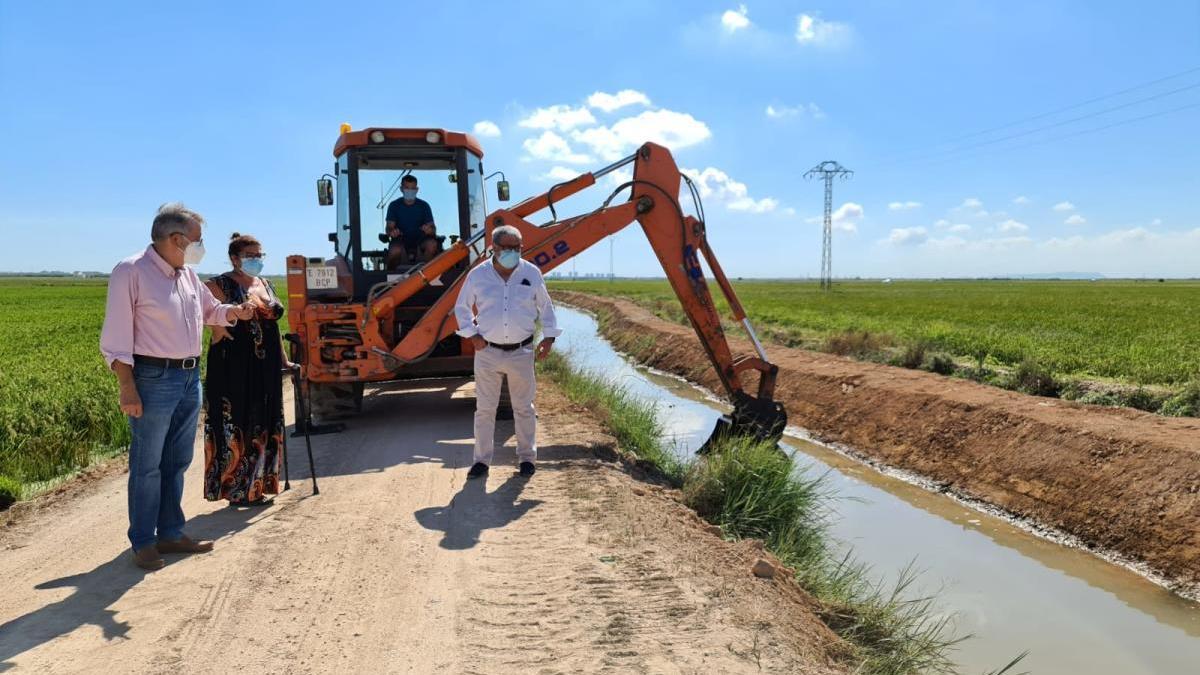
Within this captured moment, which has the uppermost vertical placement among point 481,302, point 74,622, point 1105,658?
point 481,302

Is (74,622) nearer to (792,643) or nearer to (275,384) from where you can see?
(275,384)

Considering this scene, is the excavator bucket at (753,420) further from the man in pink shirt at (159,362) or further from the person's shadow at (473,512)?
the man in pink shirt at (159,362)

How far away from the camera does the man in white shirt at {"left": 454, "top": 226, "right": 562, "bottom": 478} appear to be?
5.46 m

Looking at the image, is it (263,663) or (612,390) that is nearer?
(263,663)

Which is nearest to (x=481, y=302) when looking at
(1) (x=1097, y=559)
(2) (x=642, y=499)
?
(2) (x=642, y=499)

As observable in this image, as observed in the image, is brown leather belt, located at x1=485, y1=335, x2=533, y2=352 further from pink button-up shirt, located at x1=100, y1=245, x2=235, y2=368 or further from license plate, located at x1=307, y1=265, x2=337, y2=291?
license plate, located at x1=307, y1=265, x2=337, y2=291

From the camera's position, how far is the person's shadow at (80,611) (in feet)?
10.8

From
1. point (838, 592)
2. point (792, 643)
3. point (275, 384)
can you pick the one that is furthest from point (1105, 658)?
point (275, 384)

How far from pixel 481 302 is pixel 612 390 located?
16.1 ft

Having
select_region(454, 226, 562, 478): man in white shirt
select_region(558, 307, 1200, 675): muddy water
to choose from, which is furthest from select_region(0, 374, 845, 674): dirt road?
select_region(558, 307, 1200, 675): muddy water

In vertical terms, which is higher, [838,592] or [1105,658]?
[838,592]

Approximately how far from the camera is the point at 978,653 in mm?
4555

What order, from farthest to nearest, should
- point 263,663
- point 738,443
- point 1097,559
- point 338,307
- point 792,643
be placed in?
point 338,307 → point 738,443 → point 1097,559 → point 792,643 → point 263,663

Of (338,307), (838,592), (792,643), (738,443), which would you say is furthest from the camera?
(338,307)
